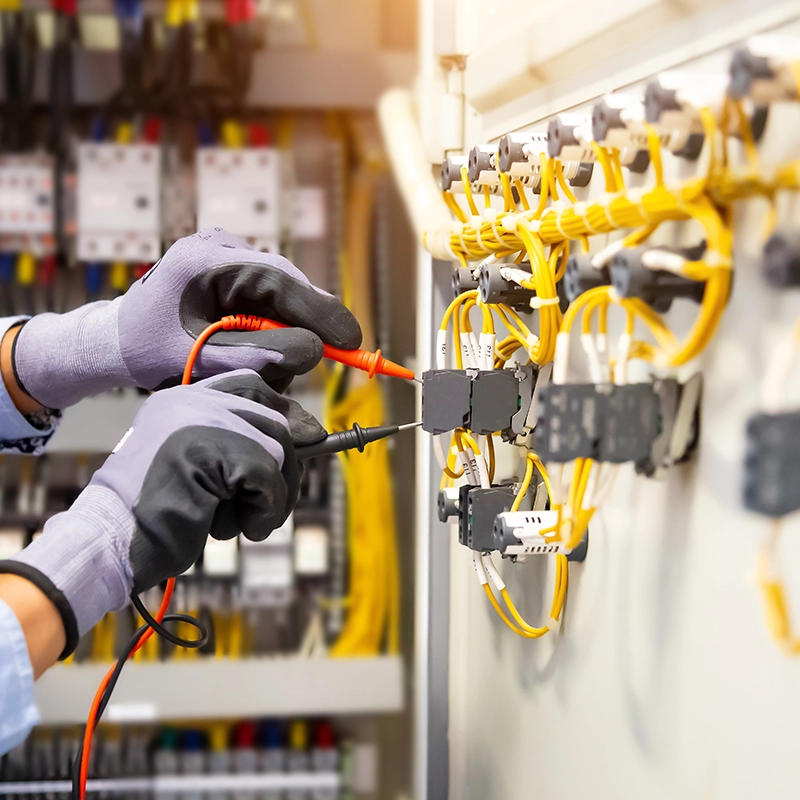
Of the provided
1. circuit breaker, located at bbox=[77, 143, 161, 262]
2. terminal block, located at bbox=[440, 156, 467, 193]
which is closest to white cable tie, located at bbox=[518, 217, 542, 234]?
terminal block, located at bbox=[440, 156, 467, 193]

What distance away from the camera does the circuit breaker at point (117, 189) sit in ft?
3.64

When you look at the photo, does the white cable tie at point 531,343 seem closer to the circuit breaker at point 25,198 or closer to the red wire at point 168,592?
the red wire at point 168,592

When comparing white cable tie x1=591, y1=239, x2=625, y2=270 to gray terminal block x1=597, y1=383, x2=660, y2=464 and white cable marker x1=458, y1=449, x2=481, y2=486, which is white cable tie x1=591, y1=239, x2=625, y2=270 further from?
white cable marker x1=458, y1=449, x2=481, y2=486

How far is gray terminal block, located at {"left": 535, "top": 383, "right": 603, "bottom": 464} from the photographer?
0.34m

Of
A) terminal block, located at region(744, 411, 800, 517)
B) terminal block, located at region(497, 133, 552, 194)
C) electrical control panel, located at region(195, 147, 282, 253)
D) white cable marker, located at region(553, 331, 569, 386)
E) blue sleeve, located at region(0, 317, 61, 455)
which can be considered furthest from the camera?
electrical control panel, located at region(195, 147, 282, 253)

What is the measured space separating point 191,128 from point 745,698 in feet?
3.73

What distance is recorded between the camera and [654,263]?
0.31m

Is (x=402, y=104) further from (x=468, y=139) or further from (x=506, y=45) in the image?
(x=506, y=45)

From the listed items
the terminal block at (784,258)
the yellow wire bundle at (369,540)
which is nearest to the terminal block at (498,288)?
the terminal block at (784,258)

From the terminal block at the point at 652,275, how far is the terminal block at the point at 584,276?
3 centimetres

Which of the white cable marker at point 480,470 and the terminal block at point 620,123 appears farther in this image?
the white cable marker at point 480,470

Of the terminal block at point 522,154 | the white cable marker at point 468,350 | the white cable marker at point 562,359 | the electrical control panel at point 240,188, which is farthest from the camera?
the electrical control panel at point 240,188

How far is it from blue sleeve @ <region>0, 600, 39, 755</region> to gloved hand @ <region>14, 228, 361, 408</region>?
0.21 metres

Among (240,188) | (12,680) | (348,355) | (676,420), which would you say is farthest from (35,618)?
(240,188)
